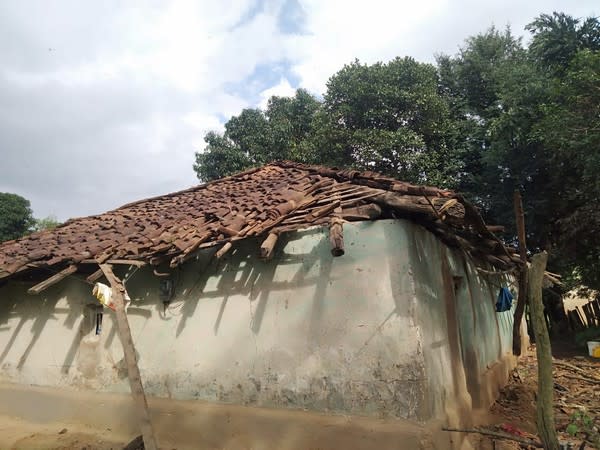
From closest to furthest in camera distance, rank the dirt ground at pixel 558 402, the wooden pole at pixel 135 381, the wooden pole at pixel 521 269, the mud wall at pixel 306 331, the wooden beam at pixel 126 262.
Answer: the wooden pole at pixel 521 269 < the wooden pole at pixel 135 381 < the mud wall at pixel 306 331 < the dirt ground at pixel 558 402 < the wooden beam at pixel 126 262

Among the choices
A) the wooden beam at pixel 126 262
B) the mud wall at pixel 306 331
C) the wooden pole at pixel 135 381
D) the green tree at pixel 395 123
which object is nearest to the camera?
the wooden pole at pixel 135 381

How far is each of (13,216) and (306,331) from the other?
1163 inches

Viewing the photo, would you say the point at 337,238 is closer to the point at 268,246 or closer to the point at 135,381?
the point at 268,246

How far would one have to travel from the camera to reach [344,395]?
481 cm

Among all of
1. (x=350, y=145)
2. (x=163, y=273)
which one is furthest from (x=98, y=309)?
(x=350, y=145)

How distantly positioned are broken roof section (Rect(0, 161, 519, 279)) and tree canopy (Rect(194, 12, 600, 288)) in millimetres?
5765

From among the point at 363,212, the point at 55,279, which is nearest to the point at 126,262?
the point at 55,279

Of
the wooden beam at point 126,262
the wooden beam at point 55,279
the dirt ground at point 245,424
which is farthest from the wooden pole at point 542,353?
the wooden beam at point 55,279

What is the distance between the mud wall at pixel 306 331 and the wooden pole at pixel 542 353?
1.95 metres

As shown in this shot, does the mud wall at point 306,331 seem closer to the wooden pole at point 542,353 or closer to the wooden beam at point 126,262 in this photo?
the wooden beam at point 126,262

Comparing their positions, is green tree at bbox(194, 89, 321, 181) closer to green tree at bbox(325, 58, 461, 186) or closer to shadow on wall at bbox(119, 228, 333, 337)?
green tree at bbox(325, 58, 461, 186)

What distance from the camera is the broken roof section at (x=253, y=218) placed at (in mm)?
5180

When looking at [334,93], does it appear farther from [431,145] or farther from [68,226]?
[68,226]

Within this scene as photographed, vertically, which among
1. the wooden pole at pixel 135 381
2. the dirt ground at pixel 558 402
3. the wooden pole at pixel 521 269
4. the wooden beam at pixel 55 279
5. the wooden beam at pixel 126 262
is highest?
the wooden beam at pixel 126 262
